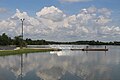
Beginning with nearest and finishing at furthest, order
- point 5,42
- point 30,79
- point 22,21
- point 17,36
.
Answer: point 30,79
point 22,21
point 17,36
point 5,42

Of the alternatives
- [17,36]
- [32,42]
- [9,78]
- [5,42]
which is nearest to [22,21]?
[17,36]

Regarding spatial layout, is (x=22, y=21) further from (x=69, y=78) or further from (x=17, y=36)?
(x=69, y=78)

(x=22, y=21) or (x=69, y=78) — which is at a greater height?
(x=22, y=21)

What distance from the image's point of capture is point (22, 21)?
85062 mm

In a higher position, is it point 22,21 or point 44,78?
point 22,21

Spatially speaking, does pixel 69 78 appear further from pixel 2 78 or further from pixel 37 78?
pixel 2 78

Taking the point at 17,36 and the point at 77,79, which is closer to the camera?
the point at 77,79

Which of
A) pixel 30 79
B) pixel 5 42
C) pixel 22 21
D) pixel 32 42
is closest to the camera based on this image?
pixel 30 79

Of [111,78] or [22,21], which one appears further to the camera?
[22,21]

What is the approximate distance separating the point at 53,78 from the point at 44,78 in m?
0.81

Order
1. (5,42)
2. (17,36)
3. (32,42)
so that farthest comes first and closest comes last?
(32,42)
(5,42)
(17,36)

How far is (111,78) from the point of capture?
25.4 metres

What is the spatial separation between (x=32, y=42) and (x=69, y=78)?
569ft

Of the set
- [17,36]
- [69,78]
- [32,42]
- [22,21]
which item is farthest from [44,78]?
[32,42]
